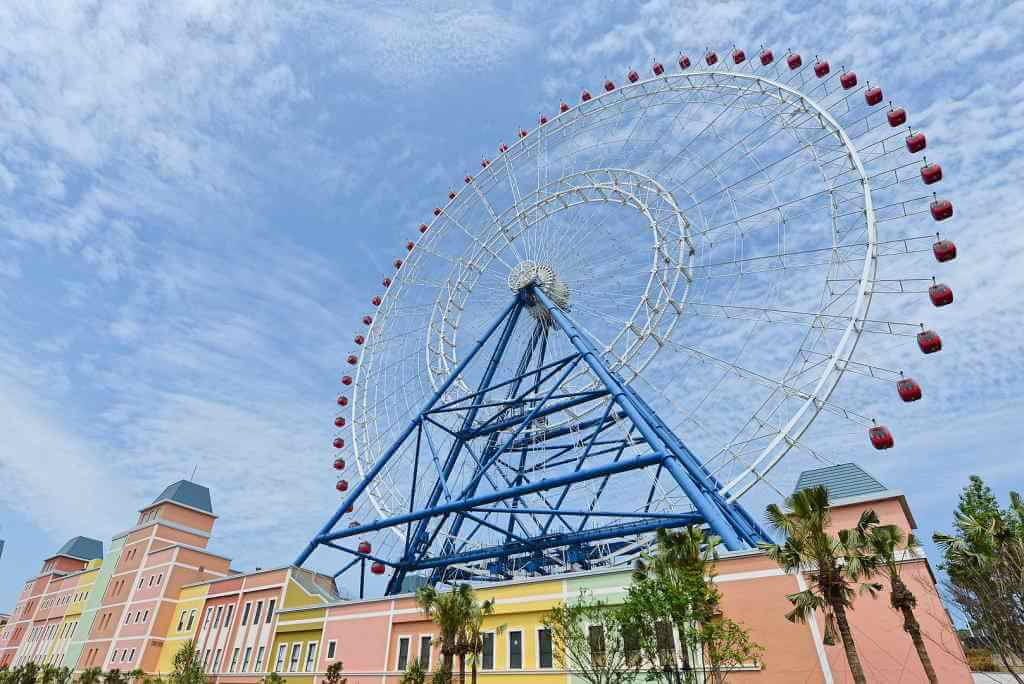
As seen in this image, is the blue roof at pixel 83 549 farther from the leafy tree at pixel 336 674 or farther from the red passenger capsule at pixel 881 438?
the red passenger capsule at pixel 881 438

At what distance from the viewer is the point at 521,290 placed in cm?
3731

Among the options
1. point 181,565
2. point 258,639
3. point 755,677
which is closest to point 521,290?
point 755,677

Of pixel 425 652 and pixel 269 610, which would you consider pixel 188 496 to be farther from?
pixel 425 652

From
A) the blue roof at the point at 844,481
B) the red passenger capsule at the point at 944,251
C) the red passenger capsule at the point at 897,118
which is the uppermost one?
the red passenger capsule at the point at 897,118

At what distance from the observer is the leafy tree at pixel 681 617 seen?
17.8m

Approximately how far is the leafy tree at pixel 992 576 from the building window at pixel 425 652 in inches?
814

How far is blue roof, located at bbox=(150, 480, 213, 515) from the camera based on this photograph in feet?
188

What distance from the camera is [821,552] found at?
55.5 ft

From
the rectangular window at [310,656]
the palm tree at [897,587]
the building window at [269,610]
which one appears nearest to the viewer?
the palm tree at [897,587]

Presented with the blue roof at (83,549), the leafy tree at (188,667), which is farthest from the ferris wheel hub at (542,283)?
the blue roof at (83,549)

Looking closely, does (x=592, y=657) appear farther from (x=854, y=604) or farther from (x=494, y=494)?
(x=494, y=494)

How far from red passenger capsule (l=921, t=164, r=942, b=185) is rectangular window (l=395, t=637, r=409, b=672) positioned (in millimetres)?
29748

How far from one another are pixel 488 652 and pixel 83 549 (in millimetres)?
71969

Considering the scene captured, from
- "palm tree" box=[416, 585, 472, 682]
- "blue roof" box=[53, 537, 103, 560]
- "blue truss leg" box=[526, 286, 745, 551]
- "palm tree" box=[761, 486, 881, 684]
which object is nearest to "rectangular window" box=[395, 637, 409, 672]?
"palm tree" box=[416, 585, 472, 682]
